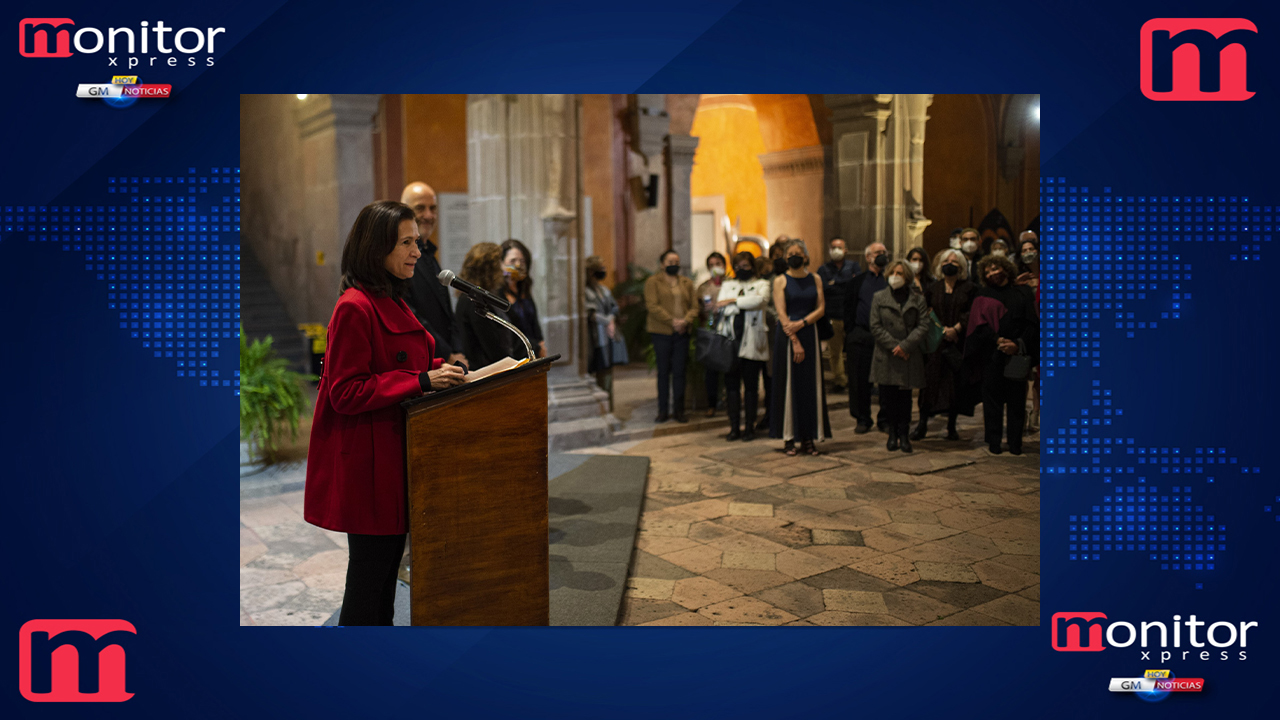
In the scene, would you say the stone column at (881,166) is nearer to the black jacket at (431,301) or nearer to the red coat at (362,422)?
the black jacket at (431,301)

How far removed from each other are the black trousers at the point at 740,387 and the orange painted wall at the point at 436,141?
4884mm

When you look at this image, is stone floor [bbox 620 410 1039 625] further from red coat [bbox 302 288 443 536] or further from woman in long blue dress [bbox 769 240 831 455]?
red coat [bbox 302 288 443 536]

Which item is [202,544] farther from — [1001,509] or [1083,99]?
[1083,99]

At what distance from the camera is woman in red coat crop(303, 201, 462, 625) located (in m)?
2.75

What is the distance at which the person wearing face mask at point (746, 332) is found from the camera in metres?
7.23

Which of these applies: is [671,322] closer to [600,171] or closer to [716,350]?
[716,350]

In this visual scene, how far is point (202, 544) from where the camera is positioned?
3.51 meters

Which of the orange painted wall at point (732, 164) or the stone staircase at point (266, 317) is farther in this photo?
the orange painted wall at point (732, 164)

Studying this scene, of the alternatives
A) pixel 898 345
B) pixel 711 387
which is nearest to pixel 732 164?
pixel 711 387

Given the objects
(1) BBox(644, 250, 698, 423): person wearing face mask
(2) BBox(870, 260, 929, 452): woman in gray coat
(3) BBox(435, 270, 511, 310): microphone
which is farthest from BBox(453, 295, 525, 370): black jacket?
(1) BBox(644, 250, 698, 423): person wearing face mask

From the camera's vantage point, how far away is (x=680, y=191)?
13328 mm

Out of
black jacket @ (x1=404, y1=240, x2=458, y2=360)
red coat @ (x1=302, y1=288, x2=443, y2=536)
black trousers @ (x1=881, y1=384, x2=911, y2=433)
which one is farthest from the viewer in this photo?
black trousers @ (x1=881, y1=384, x2=911, y2=433)

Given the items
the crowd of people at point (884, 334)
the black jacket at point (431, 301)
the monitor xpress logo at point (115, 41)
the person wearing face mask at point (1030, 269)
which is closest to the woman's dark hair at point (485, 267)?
the black jacket at point (431, 301)

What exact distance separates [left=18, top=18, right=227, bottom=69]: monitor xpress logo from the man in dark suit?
0.96m
